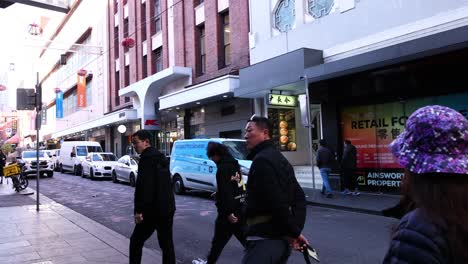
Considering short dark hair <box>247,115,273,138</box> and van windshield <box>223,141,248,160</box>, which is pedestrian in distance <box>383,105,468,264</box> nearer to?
short dark hair <box>247,115,273,138</box>

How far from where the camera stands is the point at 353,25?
47.2ft

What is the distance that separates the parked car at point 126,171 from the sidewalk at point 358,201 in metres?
8.79

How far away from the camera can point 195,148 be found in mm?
15086

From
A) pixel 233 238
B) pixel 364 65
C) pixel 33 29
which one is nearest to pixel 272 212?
pixel 233 238

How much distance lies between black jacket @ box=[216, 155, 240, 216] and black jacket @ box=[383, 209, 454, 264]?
3937 millimetres

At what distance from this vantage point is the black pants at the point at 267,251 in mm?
3387

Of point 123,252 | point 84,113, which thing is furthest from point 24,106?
point 84,113

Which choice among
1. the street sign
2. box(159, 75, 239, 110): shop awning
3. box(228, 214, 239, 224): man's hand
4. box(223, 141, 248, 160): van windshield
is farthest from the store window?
box(228, 214, 239, 224): man's hand

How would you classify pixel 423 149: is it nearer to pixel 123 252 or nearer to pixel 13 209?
pixel 123 252

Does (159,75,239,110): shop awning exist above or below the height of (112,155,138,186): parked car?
above

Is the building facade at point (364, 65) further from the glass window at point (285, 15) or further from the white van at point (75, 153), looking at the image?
the white van at point (75, 153)

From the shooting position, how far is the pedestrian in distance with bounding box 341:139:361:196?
1373 cm

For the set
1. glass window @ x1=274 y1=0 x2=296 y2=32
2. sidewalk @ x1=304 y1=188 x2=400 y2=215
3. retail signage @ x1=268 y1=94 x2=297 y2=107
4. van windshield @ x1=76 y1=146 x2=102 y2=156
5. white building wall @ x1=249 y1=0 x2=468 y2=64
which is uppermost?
glass window @ x1=274 y1=0 x2=296 y2=32

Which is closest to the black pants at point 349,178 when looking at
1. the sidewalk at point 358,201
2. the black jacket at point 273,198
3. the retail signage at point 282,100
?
the sidewalk at point 358,201
